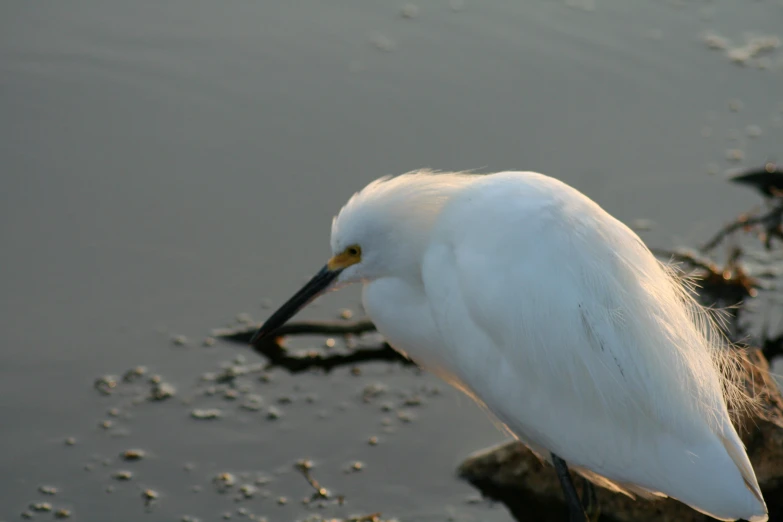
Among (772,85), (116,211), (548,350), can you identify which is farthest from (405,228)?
(772,85)

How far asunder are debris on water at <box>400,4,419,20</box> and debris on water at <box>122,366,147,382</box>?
130 inches

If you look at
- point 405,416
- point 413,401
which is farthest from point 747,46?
point 405,416

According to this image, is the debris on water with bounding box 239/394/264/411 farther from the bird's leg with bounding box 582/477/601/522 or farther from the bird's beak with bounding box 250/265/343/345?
the bird's leg with bounding box 582/477/601/522

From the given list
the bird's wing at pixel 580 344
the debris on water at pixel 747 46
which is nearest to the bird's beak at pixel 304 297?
the bird's wing at pixel 580 344

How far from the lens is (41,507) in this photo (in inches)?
144

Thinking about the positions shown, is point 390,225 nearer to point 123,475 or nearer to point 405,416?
point 405,416

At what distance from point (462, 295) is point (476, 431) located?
1208mm

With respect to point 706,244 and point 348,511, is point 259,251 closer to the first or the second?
point 348,511

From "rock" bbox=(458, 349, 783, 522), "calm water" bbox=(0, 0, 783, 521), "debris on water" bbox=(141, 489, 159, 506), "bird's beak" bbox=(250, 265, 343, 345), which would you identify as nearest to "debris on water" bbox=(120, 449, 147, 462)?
"calm water" bbox=(0, 0, 783, 521)

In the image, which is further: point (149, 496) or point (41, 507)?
point (149, 496)

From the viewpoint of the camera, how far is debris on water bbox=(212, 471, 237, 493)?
383 cm

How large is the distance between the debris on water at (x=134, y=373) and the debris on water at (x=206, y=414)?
0.32m

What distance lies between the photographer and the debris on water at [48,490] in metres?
3.71

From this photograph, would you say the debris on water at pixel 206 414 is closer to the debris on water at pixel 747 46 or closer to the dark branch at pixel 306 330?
the dark branch at pixel 306 330
